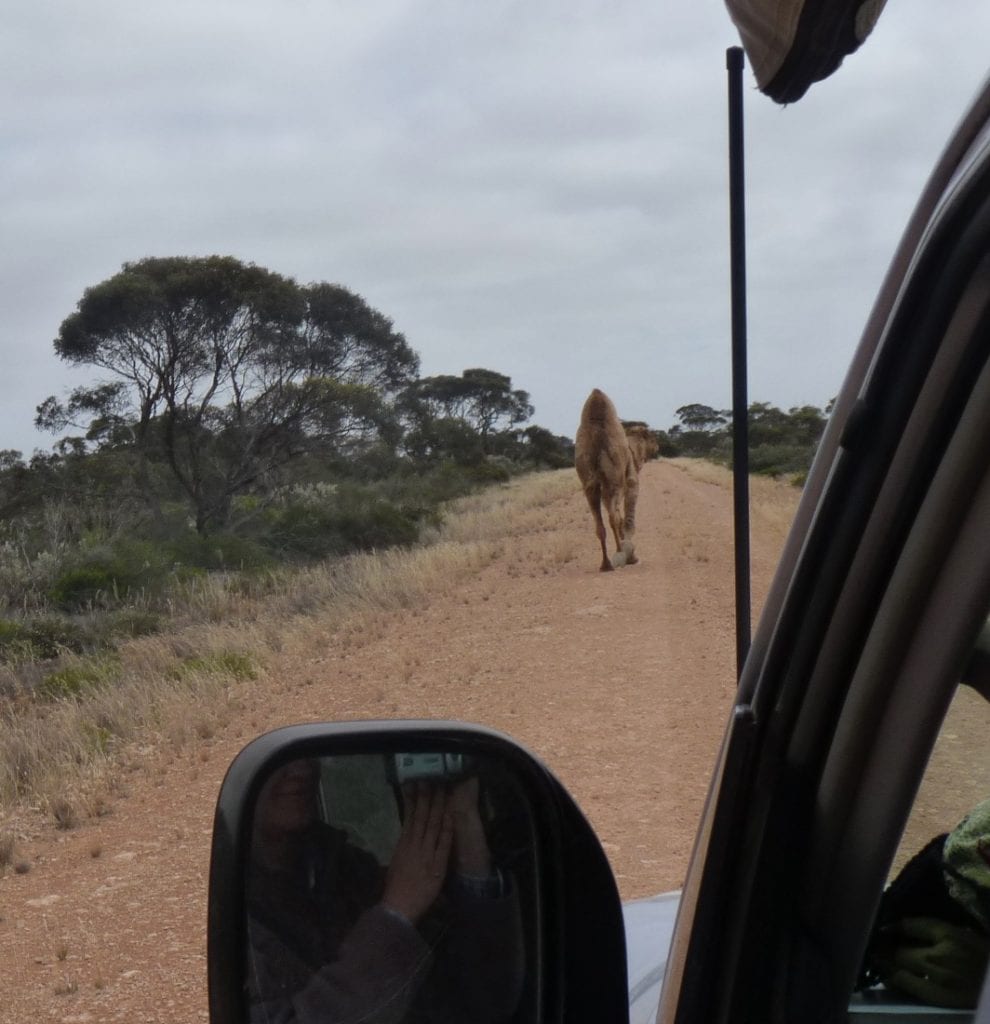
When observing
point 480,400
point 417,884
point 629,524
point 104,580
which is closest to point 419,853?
point 417,884

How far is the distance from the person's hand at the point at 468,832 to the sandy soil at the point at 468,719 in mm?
2077

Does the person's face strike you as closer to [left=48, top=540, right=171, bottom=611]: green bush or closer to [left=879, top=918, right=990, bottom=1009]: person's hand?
[left=879, top=918, right=990, bottom=1009]: person's hand

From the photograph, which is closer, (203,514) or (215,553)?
(215,553)

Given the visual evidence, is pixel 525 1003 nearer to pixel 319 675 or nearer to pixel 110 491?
pixel 319 675

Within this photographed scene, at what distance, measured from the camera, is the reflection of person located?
155 centimetres

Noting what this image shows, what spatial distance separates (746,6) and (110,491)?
22670mm

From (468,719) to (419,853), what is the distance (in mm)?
6961

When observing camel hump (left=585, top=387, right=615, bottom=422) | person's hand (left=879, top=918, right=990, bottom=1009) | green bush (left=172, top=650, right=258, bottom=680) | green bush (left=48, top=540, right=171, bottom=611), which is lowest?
green bush (left=172, top=650, right=258, bottom=680)

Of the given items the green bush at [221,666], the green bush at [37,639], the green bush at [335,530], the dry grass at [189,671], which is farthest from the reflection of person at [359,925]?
the green bush at [335,530]

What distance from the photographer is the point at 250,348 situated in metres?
23.6

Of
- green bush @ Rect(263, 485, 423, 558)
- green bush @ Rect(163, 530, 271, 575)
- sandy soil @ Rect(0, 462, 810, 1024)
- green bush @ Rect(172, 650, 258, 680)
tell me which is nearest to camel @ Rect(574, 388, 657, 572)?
sandy soil @ Rect(0, 462, 810, 1024)

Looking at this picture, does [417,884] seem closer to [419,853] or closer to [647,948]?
[419,853]

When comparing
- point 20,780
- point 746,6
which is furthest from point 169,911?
point 746,6

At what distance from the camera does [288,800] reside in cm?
160
